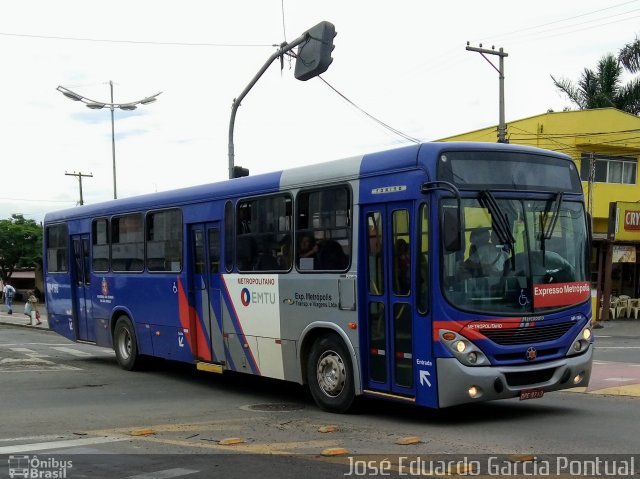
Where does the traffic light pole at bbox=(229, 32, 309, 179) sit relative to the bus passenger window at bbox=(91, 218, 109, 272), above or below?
above

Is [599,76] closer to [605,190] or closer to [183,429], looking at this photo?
[605,190]

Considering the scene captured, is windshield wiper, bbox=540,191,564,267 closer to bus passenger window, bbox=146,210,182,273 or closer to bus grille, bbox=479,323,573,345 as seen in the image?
bus grille, bbox=479,323,573,345

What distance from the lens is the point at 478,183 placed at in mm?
8656

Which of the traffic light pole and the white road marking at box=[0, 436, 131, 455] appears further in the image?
the traffic light pole

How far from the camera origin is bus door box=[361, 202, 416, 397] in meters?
8.66

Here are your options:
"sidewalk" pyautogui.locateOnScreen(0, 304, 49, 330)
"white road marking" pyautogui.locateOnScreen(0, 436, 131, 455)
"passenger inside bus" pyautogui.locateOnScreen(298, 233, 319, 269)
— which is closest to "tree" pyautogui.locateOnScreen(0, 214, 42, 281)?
"sidewalk" pyautogui.locateOnScreen(0, 304, 49, 330)

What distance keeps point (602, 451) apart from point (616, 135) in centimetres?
2659

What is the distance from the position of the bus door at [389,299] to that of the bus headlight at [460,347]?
480mm

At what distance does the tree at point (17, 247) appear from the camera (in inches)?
2135

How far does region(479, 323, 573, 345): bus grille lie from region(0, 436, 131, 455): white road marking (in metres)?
4.12

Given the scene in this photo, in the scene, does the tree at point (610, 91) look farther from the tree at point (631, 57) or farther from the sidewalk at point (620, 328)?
the sidewalk at point (620, 328)

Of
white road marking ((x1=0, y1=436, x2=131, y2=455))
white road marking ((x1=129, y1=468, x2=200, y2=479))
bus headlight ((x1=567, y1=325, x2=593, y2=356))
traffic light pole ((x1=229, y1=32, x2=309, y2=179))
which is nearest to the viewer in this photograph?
white road marking ((x1=129, y1=468, x2=200, y2=479))

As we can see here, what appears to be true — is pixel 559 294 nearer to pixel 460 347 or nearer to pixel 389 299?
pixel 460 347

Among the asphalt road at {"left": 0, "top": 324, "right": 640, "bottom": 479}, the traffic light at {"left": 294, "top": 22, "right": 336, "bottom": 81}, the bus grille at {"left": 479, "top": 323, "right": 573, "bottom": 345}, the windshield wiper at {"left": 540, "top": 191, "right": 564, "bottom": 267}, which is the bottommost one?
the asphalt road at {"left": 0, "top": 324, "right": 640, "bottom": 479}
